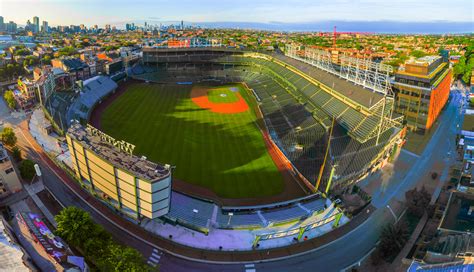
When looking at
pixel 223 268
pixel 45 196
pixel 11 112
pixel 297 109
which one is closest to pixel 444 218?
pixel 223 268

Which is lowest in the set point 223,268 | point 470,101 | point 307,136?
point 223,268

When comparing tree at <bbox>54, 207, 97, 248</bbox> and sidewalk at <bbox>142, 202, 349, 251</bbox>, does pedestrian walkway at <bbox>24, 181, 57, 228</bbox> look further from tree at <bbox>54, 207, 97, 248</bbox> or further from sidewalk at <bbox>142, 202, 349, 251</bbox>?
sidewalk at <bbox>142, 202, 349, 251</bbox>

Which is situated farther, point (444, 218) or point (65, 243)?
point (444, 218)

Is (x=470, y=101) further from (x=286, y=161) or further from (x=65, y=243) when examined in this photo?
(x=65, y=243)

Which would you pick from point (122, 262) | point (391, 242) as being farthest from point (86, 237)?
point (391, 242)

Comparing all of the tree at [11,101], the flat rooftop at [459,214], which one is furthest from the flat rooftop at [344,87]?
the tree at [11,101]

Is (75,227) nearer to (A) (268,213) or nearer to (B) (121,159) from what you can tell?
(B) (121,159)
